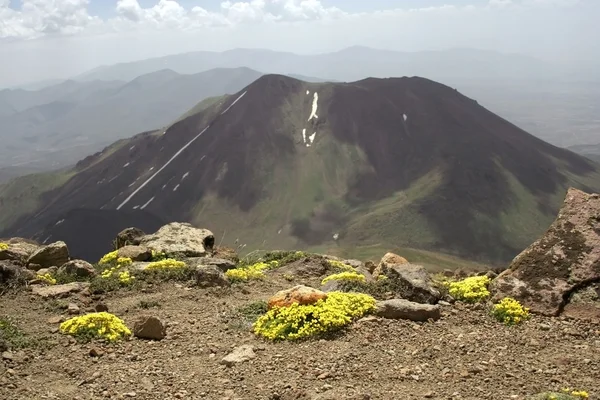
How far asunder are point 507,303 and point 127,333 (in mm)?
10458

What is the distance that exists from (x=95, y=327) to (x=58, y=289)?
4.55 m

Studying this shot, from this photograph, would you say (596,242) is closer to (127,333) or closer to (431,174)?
(127,333)

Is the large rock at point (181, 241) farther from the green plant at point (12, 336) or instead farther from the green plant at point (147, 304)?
the green plant at point (12, 336)

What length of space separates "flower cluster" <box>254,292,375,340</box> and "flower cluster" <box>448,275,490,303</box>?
3086 millimetres

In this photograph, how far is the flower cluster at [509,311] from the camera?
1302cm

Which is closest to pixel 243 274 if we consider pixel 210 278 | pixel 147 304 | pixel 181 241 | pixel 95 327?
pixel 210 278

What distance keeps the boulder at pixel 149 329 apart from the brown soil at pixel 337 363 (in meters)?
0.25

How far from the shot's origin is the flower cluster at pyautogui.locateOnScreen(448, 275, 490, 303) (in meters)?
14.7

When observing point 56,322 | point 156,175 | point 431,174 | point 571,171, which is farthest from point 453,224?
point 56,322

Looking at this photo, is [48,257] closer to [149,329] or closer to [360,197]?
[149,329]

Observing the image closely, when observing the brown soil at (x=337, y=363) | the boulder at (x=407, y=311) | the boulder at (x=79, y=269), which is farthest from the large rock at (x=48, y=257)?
the boulder at (x=407, y=311)

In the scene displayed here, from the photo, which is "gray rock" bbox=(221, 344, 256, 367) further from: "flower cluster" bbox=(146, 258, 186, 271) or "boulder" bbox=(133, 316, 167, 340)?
"flower cluster" bbox=(146, 258, 186, 271)

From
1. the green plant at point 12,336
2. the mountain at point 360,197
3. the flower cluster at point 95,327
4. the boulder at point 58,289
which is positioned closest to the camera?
the green plant at point 12,336

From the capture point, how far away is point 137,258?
21.5 metres
